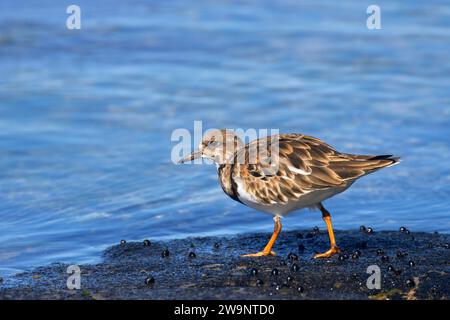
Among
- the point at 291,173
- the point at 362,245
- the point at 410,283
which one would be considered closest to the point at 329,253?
the point at 362,245

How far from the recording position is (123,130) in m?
12.8

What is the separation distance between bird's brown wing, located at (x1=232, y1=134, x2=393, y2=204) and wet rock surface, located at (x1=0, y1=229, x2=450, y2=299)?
64 cm

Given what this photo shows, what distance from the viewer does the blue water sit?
10.2 m

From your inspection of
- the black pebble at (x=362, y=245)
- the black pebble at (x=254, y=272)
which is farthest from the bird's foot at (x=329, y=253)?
the black pebble at (x=254, y=272)

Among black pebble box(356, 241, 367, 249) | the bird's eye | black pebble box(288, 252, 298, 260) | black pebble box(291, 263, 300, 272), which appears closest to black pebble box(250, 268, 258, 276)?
black pebble box(291, 263, 300, 272)

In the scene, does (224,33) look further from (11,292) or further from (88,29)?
(11,292)

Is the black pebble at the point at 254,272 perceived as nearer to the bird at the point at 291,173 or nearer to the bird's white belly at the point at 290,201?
the bird at the point at 291,173

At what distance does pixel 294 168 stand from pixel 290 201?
0.33 metres

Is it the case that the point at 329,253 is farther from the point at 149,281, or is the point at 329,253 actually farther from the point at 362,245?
the point at 149,281

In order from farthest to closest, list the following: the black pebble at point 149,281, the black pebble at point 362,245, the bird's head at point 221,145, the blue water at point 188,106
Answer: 1. the blue water at point 188,106
2. the bird's head at point 221,145
3. the black pebble at point 362,245
4. the black pebble at point 149,281

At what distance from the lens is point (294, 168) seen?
8164 mm

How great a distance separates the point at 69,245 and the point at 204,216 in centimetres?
170

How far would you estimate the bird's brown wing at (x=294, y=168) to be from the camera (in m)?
8.04

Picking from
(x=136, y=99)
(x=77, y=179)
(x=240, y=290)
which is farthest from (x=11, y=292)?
(x=136, y=99)
